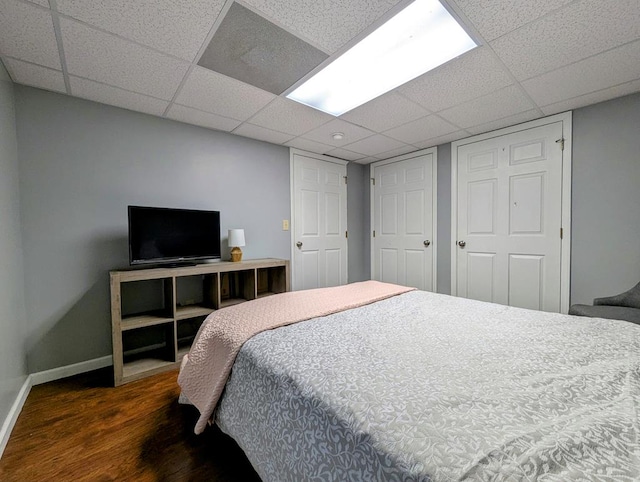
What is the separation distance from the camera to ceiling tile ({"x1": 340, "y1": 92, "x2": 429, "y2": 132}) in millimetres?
2256

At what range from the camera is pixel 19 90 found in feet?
6.50

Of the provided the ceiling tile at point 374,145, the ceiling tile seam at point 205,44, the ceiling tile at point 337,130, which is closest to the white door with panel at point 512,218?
the ceiling tile at point 374,145

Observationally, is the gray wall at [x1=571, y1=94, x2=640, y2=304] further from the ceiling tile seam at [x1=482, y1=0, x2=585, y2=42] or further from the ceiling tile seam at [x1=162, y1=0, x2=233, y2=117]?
the ceiling tile seam at [x1=162, y1=0, x2=233, y2=117]

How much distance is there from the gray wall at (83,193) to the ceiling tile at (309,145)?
946 millimetres

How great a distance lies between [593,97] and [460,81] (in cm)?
126

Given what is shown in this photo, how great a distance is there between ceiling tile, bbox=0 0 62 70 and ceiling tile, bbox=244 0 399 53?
1.09 metres

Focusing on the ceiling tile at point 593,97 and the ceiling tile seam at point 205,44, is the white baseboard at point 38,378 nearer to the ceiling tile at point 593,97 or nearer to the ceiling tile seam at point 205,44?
the ceiling tile seam at point 205,44

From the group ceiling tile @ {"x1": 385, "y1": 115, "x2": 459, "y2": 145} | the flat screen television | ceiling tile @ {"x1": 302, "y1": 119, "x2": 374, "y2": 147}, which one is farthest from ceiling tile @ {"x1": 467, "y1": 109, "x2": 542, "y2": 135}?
the flat screen television

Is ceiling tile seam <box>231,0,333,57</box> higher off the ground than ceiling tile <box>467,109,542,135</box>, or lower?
lower

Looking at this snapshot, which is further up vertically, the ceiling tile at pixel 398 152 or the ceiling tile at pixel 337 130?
the ceiling tile at pixel 398 152

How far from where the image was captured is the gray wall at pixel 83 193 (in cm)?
205

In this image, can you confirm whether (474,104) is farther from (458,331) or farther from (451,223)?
(458,331)

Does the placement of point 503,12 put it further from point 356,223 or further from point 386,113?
point 356,223

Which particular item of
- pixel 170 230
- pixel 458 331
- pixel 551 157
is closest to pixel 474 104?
pixel 551 157
